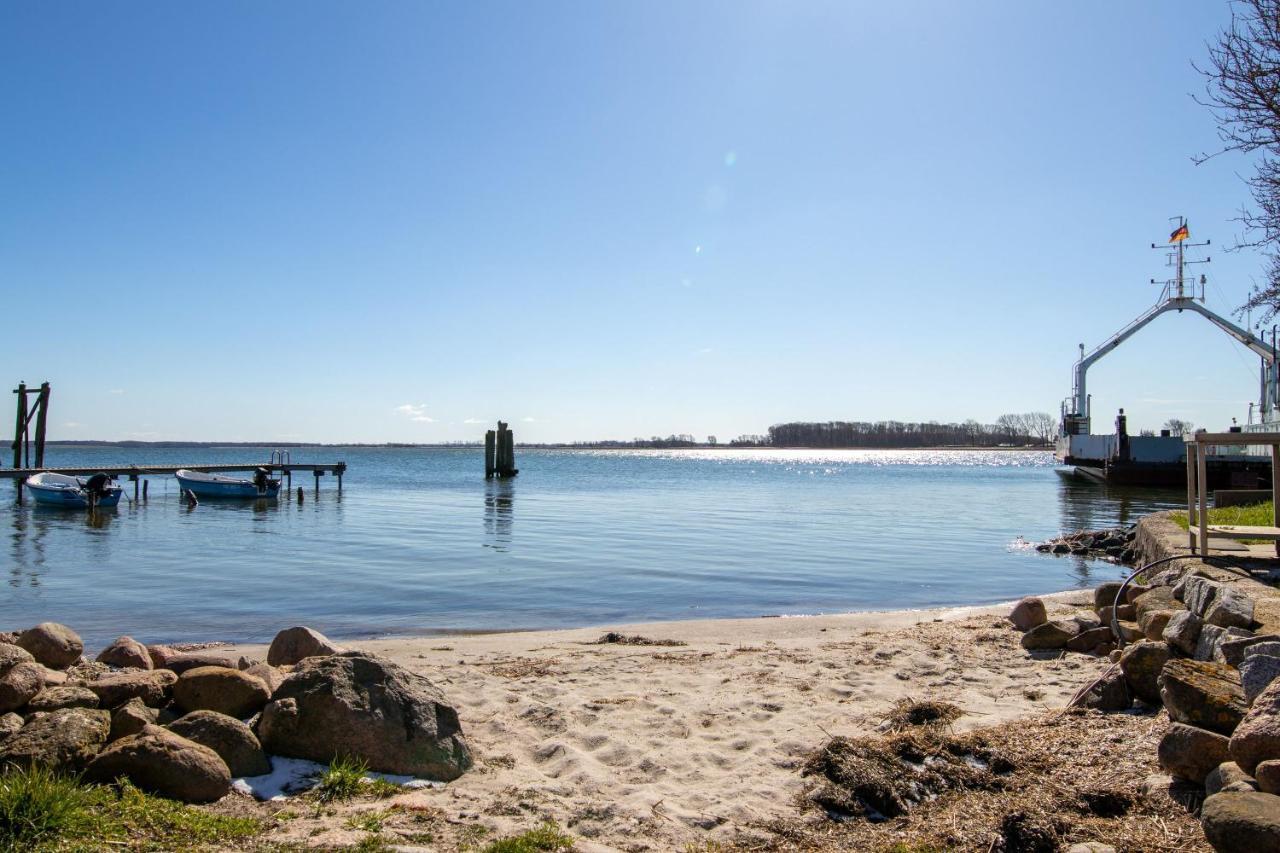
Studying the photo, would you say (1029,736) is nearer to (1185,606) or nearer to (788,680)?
(788,680)

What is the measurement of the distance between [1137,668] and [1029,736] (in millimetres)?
1042

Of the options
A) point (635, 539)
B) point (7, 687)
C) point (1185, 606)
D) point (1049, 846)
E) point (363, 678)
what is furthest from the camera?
point (635, 539)

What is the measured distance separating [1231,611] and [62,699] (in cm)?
794

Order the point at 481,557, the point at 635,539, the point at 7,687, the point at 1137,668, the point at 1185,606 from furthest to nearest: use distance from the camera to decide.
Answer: the point at 635,539 → the point at 481,557 → the point at 1185,606 → the point at 1137,668 → the point at 7,687

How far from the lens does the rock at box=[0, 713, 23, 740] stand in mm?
4438

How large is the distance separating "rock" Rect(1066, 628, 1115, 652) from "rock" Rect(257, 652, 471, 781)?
6.46 metres

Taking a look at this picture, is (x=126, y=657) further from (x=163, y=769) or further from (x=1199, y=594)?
(x=1199, y=594)

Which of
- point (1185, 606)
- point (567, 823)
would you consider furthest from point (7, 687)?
point (1185, 606)

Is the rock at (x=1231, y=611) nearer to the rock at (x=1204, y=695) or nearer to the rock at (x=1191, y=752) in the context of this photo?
the rock at (x=1204, y=695)

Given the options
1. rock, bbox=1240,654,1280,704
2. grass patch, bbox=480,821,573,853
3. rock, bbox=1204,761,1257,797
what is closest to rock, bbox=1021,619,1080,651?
rock, bbox=1240,654,1280,704

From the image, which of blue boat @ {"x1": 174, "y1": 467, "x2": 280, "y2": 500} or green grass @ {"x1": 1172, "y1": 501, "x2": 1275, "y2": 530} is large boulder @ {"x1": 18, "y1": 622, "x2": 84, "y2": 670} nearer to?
green grass @ {"x1": 1172, "y1": 501, "x2": 1275, "y2": 530}

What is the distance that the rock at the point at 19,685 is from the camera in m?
4.78

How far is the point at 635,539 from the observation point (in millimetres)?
23469

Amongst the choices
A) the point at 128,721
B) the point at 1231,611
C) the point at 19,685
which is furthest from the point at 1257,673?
the point at 19,685
